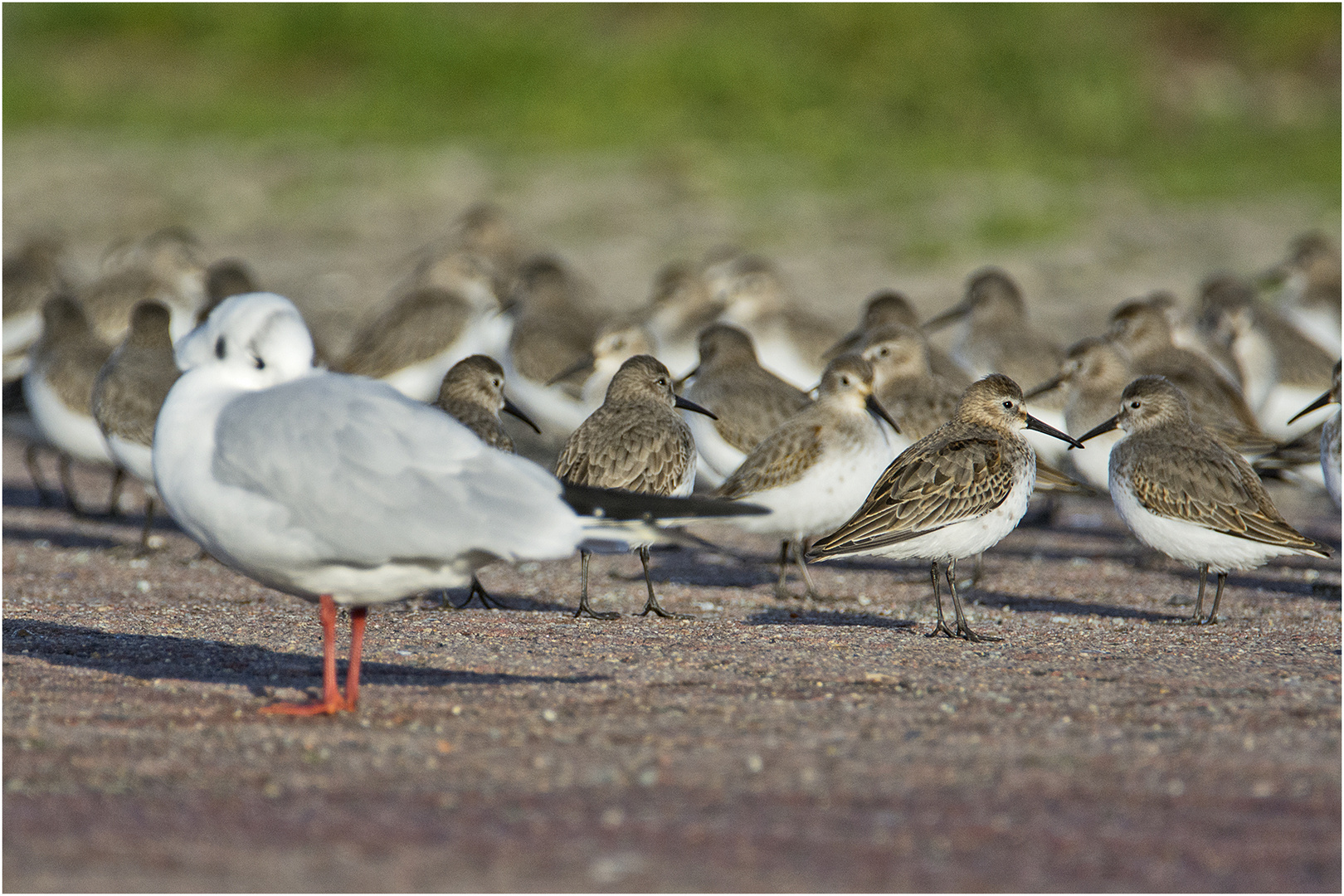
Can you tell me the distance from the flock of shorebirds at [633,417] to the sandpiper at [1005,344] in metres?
0.03

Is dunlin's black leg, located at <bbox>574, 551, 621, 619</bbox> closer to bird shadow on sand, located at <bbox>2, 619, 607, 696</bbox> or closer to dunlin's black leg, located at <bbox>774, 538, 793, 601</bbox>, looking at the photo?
dunlin's black leg, located at <bbox>774, 538, 793, 601</bbox>

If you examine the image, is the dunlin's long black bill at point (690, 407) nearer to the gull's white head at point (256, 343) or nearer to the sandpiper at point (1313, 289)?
the gull's white head at point (256, 343)

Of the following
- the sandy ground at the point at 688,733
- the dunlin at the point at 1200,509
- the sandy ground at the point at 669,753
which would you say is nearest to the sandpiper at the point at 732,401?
the sandy ground at the point at 688,733

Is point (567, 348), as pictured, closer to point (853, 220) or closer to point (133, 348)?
point (133, 348)

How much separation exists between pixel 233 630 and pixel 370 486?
2.10 meters

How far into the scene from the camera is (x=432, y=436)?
223 inches

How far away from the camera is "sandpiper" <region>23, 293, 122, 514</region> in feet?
36.7

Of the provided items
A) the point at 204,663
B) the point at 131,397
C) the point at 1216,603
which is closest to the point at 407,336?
the point at 131,397

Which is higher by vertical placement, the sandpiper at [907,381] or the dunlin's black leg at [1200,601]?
the sandpiper at [907,381]

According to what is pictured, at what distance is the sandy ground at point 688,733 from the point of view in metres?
4.32

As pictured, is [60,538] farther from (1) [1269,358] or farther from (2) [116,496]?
(1) [1269,358]

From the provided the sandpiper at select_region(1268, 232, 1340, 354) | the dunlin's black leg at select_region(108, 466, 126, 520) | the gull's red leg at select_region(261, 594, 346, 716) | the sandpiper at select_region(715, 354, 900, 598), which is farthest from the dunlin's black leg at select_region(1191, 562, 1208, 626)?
the sandpiper at select_region(1268, 232, 1340, 354)

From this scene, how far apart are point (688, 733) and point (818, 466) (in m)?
3.53

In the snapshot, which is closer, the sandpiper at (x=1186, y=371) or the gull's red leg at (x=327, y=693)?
the gull's red leg at (x=327, y=693)
